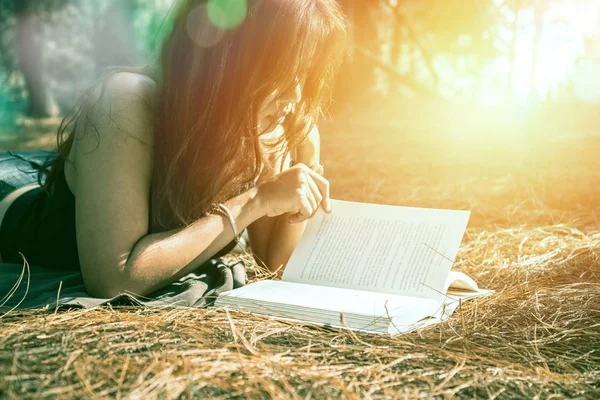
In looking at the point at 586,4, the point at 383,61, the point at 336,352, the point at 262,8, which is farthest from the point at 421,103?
the point at 336,352

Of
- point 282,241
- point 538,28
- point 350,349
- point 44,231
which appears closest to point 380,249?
point 282,241

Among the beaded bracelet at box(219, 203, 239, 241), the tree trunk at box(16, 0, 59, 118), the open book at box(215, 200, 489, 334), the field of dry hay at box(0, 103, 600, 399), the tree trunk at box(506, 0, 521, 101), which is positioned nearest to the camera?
the field of dry hay at box(0, 103, 600, 399)

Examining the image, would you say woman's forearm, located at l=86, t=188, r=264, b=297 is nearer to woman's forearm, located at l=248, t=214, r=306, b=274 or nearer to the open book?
the open book

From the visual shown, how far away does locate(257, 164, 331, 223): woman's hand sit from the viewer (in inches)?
65.4

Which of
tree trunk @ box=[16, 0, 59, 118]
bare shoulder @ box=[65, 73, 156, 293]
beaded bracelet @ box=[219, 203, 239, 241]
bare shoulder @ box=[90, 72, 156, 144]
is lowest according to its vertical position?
tree trunk @ box=[16, 0, 59, 118]

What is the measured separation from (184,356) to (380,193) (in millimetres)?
2443

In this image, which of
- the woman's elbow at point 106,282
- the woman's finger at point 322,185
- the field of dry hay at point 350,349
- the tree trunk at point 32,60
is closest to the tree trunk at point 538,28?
the field of dry hay at point 350,349

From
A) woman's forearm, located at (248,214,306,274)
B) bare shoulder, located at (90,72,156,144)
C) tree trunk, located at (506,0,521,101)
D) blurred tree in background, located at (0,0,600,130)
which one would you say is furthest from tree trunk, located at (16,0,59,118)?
bare shoulder, located at (90,72,156,144)

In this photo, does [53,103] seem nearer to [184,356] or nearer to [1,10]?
[1,10]

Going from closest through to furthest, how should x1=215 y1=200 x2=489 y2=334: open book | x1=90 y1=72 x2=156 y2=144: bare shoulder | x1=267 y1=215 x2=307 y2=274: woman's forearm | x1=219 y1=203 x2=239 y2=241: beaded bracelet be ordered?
x1=215 y1=200 x2=489 y2=334: open book < x1=90 y1=72 x2=156 y2=144: bare shoulder < x1=219 y1=203 x2=239 y2=241: beaded bracelet < x1=267 y1=215 x2=307 y2=274: woman's forearm

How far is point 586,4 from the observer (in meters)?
4.48

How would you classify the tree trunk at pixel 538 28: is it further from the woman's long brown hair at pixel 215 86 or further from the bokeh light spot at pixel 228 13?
the bokeh light spot at pixel 228 13

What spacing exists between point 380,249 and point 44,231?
3.06 feet

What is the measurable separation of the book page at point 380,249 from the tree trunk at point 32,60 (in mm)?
8489
